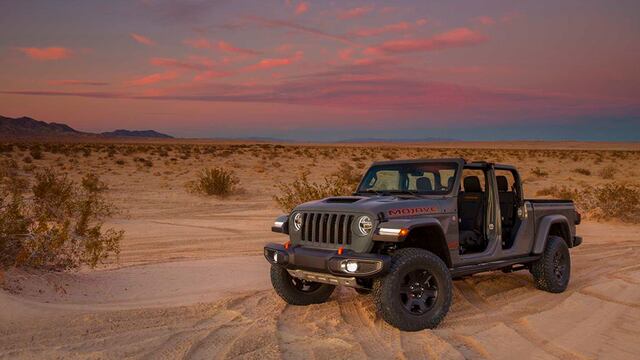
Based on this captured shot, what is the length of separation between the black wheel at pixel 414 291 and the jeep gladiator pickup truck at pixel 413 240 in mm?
11

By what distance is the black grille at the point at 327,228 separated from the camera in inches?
250

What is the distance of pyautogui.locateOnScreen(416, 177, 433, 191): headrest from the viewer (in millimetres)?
7402

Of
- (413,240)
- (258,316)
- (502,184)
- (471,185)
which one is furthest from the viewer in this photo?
(502,184)

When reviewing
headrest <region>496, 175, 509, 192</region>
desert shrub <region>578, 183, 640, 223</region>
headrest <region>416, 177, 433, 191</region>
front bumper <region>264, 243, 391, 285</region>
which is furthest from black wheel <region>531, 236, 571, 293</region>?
desert shrub <region>578, 183, 640, 223</region>

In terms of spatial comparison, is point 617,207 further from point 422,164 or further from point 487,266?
point 422,164

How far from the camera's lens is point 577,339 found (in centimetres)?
586

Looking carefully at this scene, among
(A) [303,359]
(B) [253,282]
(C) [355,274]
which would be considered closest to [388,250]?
(C) [355,274]

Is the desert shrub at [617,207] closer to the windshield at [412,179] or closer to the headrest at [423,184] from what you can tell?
the windshield at [412,179]

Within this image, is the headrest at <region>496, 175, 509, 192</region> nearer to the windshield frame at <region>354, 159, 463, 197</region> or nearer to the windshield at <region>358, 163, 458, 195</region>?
the windshield at <region>358, 163, 458, 195</region>

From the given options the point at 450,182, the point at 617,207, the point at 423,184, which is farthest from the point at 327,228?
the point at 617,207

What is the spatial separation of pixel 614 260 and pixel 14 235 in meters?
9.71

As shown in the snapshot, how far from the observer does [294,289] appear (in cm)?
734

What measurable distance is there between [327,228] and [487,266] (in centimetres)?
229

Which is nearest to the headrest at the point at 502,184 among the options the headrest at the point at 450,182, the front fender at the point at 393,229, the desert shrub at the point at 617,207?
the headrest at the point at 450,182
